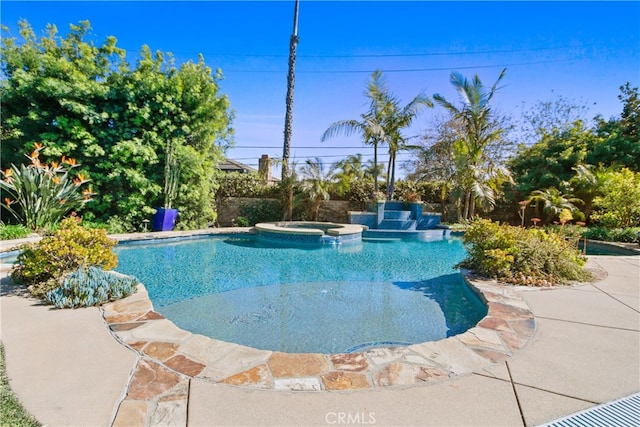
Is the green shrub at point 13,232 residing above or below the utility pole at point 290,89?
below

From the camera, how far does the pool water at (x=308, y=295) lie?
3529 mm

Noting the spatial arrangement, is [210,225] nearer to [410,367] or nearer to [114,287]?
[114,287]

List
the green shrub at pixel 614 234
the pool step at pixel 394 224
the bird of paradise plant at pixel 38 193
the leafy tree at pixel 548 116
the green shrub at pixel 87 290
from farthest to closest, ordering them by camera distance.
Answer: the leafy tree at pixel 548 116 → the pool step at pixel 394 224 → the green shrub at pixel 614 234 → the bird of paradise plant at pixel 38 193 → the green shrub at pixel 87 290

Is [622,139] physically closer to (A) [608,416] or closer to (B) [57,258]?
(A) [608,416]

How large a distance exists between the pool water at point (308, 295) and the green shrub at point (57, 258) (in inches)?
42.0

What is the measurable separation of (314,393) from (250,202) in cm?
1214

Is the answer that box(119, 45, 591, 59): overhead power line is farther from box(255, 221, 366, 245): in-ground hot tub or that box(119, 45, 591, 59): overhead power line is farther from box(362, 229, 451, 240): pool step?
box(362, 229, 451, 240): pool step

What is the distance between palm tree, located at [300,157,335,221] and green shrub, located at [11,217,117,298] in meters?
8.69

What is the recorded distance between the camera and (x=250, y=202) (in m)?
13.6

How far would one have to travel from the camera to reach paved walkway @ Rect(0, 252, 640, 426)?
174 cm

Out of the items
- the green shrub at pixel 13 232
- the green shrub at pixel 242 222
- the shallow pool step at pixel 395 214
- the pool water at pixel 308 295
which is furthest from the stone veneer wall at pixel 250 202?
the green shrub at pixel 13 232

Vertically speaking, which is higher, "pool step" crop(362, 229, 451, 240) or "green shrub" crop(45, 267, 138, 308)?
"pool step" crop(362, 229, 451, 240)

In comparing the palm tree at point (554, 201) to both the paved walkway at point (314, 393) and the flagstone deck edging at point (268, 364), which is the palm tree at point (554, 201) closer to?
the paved walkway at point (314, 393)

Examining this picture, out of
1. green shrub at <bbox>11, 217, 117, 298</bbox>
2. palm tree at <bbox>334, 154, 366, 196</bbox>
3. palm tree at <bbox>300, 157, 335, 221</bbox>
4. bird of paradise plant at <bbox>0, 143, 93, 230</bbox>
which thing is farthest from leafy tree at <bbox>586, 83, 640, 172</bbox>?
bird of paradise plant at <bbox>0, 143, 93, 230</bbox>
